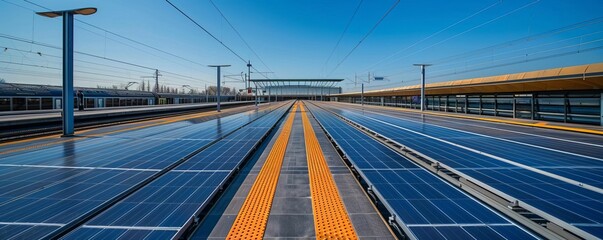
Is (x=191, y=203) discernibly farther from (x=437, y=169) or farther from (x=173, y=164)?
(x=437, y=169)

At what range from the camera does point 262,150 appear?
8281mm

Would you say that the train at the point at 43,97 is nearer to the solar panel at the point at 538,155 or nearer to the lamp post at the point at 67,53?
the lamp post at the point at 67,53

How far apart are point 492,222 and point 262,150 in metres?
6.07

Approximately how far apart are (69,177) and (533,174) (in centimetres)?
890

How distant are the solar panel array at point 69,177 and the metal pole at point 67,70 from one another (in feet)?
5.69

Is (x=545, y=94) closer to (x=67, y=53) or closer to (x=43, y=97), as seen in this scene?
(x=67, y=53)

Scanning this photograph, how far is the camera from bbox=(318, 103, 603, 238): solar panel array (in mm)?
3615

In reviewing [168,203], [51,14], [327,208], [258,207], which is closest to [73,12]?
A: [51,14]

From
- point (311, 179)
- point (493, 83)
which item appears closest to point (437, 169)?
point (311, 179)

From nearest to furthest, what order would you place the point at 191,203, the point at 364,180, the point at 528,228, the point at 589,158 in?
the point at 528,228 → the point at 191,203 → the point at 364,180 → the point at 589,158

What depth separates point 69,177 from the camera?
506cm

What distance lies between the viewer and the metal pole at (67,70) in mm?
9633

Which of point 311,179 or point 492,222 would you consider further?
point 311,179

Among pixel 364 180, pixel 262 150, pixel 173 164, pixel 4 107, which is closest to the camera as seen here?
pixel 364 180
